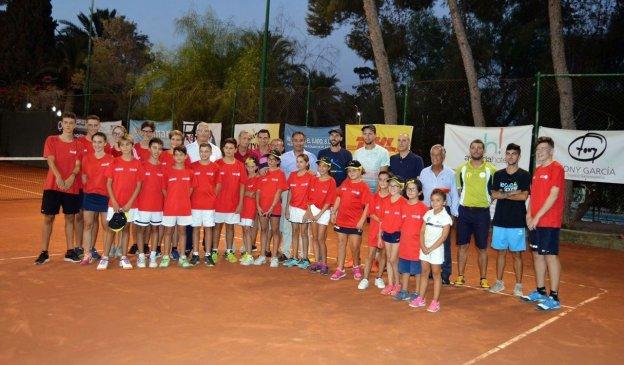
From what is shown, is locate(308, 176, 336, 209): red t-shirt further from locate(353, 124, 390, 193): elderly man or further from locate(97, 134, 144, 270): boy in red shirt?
locate(97, 134, 144, 270): boy in red shirt

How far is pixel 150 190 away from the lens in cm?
776

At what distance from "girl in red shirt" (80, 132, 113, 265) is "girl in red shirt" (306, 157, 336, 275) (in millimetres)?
2823

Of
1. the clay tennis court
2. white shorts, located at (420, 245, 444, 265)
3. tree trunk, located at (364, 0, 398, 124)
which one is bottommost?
the clay tennis court

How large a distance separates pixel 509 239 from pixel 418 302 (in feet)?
5.25

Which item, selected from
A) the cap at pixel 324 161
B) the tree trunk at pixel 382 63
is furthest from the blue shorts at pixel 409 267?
the tree trunk at pixel 382 63

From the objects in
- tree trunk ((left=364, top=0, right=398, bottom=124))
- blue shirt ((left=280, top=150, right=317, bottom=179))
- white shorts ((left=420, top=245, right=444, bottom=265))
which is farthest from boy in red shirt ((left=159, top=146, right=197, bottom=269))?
tree trunk ((left=364, top=0, right=398, bottom=124))

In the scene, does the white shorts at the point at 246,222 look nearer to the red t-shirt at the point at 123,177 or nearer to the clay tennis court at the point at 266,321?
the clay tennis court at the point at 266,321

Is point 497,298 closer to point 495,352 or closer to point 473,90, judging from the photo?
point 495,352

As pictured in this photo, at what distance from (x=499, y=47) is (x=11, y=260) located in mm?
21267

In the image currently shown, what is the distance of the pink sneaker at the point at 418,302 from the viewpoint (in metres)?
6.40

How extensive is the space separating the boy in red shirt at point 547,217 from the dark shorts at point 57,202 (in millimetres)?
6025

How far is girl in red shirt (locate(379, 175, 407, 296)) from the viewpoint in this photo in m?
6.97

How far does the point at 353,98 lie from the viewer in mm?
24156

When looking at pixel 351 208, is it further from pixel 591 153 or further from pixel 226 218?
pixel 591 153
